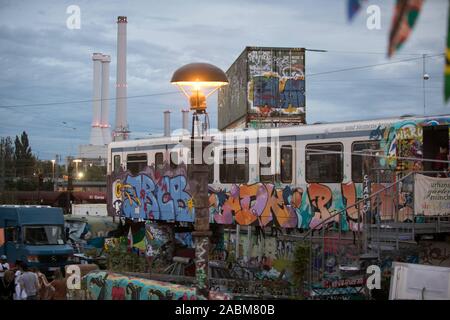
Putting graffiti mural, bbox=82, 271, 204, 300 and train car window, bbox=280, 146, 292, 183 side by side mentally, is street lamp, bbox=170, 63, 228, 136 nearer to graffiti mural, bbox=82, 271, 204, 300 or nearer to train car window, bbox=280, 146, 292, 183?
graffiti mural, bbox=82, 271, 204, 300

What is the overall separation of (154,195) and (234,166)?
16.1 ft

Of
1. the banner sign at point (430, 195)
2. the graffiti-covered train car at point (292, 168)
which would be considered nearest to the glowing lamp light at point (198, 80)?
the graffiti-covered train car at point (292, 168)

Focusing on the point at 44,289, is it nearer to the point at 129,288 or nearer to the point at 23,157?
the point at 129,288

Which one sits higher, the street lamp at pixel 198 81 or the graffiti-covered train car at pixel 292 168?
the street lamp at pixel 198 81

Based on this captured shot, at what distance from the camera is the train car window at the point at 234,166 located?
72.4ft

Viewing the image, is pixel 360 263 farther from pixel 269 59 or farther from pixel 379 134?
pixel 269 59

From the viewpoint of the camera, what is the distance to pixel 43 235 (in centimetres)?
2500

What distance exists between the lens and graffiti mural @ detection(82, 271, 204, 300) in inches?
474

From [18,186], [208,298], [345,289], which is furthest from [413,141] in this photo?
[18,186]

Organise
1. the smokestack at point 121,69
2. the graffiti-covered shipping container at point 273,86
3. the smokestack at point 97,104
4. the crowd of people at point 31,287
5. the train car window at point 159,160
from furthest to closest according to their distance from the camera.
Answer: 1. the smokestack at point 97,104
2. the smokestack at point 121,69
3. the graffiti-covered shipping container at point 273,86
4. the train car window at point 159,160
5. the crowd of people at point 31,287

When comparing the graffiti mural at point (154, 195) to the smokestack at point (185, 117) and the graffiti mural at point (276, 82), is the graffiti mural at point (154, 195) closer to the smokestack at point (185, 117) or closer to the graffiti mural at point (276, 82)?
the graffiti mural at point (276, 82)

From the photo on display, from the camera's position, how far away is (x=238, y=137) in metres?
22.3

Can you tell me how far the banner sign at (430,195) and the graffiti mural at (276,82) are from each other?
55.0 ft
